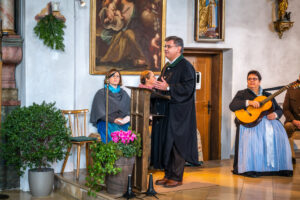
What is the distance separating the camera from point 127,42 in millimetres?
7215

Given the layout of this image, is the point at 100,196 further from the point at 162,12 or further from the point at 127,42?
the point at 162,12

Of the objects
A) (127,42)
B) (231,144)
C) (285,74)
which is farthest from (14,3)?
(285,74)

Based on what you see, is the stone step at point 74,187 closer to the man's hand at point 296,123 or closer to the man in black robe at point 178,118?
the man in black robe at point 178,118

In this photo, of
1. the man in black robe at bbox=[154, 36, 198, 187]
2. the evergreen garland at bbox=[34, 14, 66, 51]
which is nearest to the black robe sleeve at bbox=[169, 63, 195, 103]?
the man in black robe at bbox=[154, 36, 198, 187]

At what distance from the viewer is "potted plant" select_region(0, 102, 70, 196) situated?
593 cm

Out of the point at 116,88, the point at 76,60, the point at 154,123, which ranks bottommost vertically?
the point at 154,123

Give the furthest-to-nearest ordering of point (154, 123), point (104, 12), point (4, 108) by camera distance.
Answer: point (104, 12) → point (4, 108) → point (154, 123)

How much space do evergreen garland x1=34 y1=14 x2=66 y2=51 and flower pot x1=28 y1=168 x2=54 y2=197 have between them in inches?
69.4

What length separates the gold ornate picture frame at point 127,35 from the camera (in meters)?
6.95

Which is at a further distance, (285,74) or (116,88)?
(285,74)

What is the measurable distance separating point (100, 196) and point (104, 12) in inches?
119

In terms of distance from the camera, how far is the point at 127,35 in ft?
23.6

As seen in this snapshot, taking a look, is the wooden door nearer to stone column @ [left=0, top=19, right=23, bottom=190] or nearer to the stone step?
the stone step

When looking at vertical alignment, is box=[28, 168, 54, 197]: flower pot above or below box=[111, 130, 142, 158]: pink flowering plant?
below
